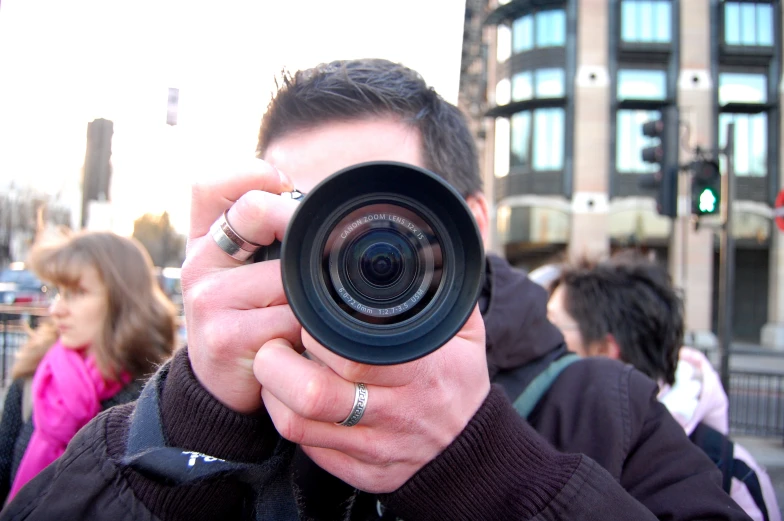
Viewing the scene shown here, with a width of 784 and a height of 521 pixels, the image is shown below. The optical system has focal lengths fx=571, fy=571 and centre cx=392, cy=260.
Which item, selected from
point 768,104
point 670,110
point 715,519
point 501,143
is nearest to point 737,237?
point 768,104

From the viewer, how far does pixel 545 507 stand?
103 centimetres

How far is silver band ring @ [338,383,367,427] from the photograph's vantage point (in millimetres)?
957

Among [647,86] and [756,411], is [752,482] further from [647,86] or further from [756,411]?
[647,86]

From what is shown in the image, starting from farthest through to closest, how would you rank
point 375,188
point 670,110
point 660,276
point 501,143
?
point 501,143, point 670,110, point 660,276, point 375,188

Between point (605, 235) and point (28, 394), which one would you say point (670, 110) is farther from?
point (605, 235)

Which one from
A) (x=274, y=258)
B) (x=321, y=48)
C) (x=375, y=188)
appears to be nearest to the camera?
(x=375, y=188)

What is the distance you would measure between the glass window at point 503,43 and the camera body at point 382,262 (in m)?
20.0

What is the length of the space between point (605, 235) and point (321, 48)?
57.5ft

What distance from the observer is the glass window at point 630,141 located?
17781 mm

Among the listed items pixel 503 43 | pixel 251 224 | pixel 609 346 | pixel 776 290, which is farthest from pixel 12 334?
pixel 776 290

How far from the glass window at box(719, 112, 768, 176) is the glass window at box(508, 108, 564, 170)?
5127mm

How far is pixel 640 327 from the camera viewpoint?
2.29 m

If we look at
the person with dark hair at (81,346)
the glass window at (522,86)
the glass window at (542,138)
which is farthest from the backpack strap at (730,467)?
the glass window at (522,86)

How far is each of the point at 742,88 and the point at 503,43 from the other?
772cm
